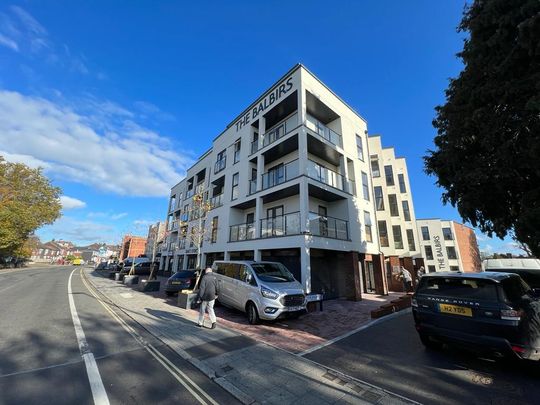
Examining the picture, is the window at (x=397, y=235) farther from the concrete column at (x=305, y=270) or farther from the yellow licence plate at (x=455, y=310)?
the yellow licence plate at (x=455, y=310)

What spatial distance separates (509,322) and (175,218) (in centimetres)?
3299

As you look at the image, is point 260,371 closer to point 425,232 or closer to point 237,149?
point 237,149

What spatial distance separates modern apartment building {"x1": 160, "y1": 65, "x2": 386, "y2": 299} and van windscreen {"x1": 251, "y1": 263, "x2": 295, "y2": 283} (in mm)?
2264

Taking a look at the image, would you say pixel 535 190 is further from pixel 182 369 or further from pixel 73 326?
pixel 73 326

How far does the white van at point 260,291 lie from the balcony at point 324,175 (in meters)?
6.20

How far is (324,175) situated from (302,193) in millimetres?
2803

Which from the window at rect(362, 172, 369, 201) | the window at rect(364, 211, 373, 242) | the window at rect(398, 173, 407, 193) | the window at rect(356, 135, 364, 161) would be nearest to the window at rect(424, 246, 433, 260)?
the window at rect(398, 173, 407, 193)

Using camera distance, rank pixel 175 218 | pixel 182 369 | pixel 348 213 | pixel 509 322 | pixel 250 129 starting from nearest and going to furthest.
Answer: pixel 509 322 → pixel 182 369 → pixel 348 213 → pixel 250 129 → pixel 175 218

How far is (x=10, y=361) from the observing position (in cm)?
481

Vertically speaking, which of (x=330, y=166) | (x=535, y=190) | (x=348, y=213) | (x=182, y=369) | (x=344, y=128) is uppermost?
(x=344, y=128)

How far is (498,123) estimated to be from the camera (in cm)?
749

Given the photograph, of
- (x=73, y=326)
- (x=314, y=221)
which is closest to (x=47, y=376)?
(x=73, y=326)

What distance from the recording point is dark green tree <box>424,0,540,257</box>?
685 centimetres

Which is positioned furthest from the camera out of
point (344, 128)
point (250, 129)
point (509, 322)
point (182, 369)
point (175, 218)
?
point (175, 218)
